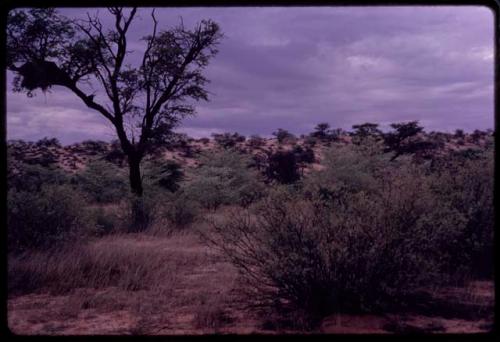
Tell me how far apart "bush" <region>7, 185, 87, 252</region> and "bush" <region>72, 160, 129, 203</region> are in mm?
10217

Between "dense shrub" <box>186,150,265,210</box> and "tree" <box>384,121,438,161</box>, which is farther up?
"tree" <box>384,121,438,161</box>

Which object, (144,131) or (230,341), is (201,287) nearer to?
(230,341)

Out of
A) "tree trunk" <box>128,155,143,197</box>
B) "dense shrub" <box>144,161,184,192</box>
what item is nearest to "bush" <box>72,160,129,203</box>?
"dense shrub" <box>144,161,184,192</box>

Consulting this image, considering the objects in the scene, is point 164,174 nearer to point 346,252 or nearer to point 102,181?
point 102,181

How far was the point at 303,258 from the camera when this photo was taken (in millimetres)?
5520

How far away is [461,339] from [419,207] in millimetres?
1840

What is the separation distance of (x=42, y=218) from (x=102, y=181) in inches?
531

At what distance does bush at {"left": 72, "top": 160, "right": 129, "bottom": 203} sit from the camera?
20344 millimetres

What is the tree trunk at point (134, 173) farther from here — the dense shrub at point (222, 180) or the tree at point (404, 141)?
the tree at point (404, 141)

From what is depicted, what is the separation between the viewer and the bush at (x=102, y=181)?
20.3 m

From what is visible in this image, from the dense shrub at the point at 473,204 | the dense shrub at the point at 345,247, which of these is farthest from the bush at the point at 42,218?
the dense shrub at the point at 473,204

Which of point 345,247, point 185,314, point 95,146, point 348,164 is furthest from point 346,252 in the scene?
point 95,146

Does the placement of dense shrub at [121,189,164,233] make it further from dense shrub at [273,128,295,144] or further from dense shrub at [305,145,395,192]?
dense shrub at [273,128,295,144]

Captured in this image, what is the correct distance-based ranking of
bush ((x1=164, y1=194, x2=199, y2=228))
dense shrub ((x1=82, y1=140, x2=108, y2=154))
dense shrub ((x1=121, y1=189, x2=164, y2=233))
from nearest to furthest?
dense shrub ((x1=121, y1=189, x2=164, y2=233))
bush ((x1=164, y1=194, x2=199, y2=228))
dense shrub ((x1=82, y1=140, x2=108, y2=154))
